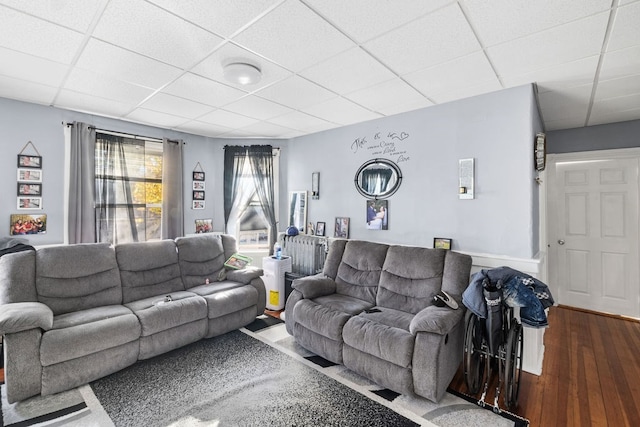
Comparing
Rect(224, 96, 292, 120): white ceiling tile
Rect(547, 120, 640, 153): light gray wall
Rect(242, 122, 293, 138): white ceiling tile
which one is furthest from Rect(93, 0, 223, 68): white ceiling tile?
Rect(547, 120, 640, 153): light gray wall

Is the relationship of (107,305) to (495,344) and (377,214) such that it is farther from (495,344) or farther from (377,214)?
(495,344)

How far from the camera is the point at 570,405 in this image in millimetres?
2234

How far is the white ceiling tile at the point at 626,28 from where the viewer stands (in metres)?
1.71

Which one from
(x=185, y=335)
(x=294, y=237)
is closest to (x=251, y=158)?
(x=294, y=237)

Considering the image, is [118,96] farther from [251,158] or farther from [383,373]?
[383,373]

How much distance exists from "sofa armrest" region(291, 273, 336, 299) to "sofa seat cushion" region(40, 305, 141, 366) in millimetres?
1470

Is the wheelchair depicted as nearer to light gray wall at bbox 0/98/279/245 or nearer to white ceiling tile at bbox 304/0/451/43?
white ceiling tile at bbox 304/0/451/43

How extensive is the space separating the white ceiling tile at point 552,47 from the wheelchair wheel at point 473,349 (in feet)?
6.43

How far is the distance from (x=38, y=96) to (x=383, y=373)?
13.9 ft

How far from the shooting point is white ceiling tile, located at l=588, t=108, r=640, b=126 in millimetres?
3504

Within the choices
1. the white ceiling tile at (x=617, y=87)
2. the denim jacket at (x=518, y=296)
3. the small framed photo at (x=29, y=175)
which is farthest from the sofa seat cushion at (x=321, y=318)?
the small framed photo at (x=29, y=175)

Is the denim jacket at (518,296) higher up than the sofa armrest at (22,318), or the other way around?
the denim jacket at (518,296)

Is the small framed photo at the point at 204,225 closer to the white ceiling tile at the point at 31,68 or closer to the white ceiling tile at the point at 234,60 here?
the white ceiling tile at the point at 31,68

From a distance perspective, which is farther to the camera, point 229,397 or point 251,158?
point 251,158
